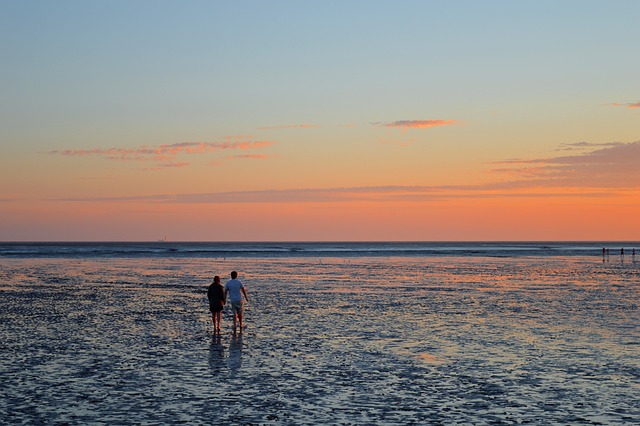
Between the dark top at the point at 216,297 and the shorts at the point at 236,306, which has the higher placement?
the dark top at the point at 216,297

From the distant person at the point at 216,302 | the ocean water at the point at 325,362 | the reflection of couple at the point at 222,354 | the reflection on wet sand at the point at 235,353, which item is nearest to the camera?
the ocean water at the point at 325,362

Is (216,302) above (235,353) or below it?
above

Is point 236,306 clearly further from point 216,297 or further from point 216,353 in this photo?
point 216,353

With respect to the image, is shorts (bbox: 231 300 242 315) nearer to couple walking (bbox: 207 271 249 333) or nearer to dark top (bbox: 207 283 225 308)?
couple walking (bbox: 207 271 249 333)

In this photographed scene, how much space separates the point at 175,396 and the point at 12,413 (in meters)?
2.94

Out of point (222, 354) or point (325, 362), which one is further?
point (222, 354)

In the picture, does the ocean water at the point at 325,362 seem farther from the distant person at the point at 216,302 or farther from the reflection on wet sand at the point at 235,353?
the distant person at the point at 216,302

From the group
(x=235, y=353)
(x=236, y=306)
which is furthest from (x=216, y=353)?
(x=236, y=306)

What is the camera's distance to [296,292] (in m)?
40.0

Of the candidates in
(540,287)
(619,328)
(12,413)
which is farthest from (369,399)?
(540,287)

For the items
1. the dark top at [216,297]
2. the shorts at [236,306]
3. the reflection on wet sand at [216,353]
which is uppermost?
the dark top at [216,297]

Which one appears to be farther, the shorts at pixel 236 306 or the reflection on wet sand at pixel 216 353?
the shorts at pixel 236 306

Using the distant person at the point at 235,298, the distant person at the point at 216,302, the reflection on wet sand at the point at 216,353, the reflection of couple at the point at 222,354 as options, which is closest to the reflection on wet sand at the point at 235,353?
the reflection of couple at the point at 222,354

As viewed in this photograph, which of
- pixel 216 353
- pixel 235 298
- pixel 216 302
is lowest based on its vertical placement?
pixel 216 353
